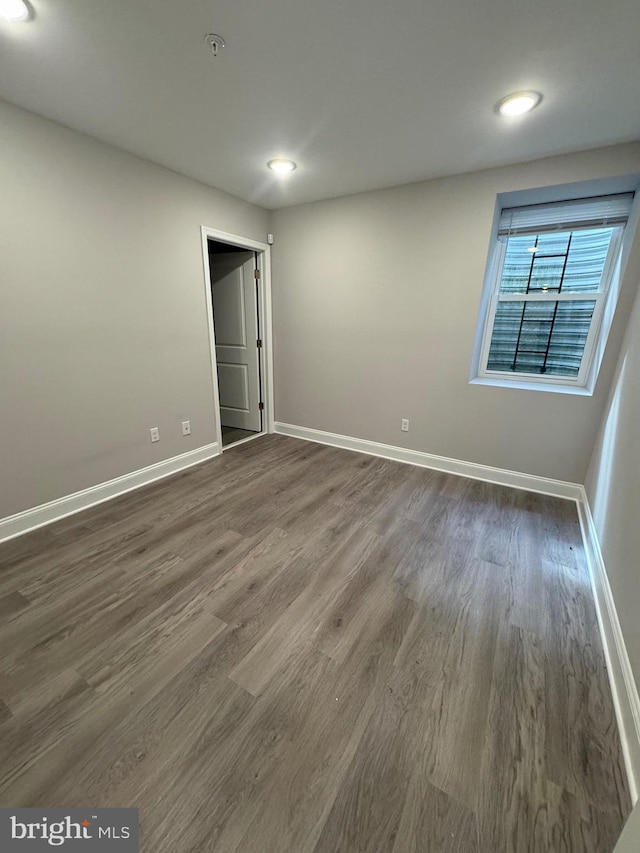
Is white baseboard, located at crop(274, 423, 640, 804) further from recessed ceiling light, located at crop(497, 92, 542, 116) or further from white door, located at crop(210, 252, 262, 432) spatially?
recessed ceiling light, located at crop(497, 92, 542, 116)

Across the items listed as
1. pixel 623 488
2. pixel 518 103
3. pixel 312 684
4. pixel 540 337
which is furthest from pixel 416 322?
pixel 312 684

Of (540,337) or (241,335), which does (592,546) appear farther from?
(241,335)

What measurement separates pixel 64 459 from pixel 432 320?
312 centimetres

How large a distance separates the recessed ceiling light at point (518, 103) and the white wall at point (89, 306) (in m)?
2.32

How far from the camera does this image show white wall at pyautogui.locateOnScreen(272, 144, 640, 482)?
2.63 m

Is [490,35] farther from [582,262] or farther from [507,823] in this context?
[507,823]

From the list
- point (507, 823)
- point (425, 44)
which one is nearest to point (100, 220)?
point (425, 44)

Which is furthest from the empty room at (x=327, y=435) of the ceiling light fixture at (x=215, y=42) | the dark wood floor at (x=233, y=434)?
the dark wood floor at (x=233, y=434)

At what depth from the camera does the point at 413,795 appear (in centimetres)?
101

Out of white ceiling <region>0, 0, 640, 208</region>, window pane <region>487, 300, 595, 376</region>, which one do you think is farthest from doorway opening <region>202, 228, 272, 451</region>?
window pane <region>487, 300, 595, 376</region>

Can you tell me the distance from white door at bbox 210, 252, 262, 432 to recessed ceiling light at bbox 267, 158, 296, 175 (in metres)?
1.16

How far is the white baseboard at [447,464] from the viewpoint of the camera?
9.25ft

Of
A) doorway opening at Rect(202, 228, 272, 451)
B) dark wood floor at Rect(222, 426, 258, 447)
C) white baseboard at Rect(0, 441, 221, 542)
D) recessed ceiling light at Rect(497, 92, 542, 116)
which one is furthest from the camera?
dark wood floor at Rect(222, 426, 258, 447)

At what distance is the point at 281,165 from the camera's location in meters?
2.55
